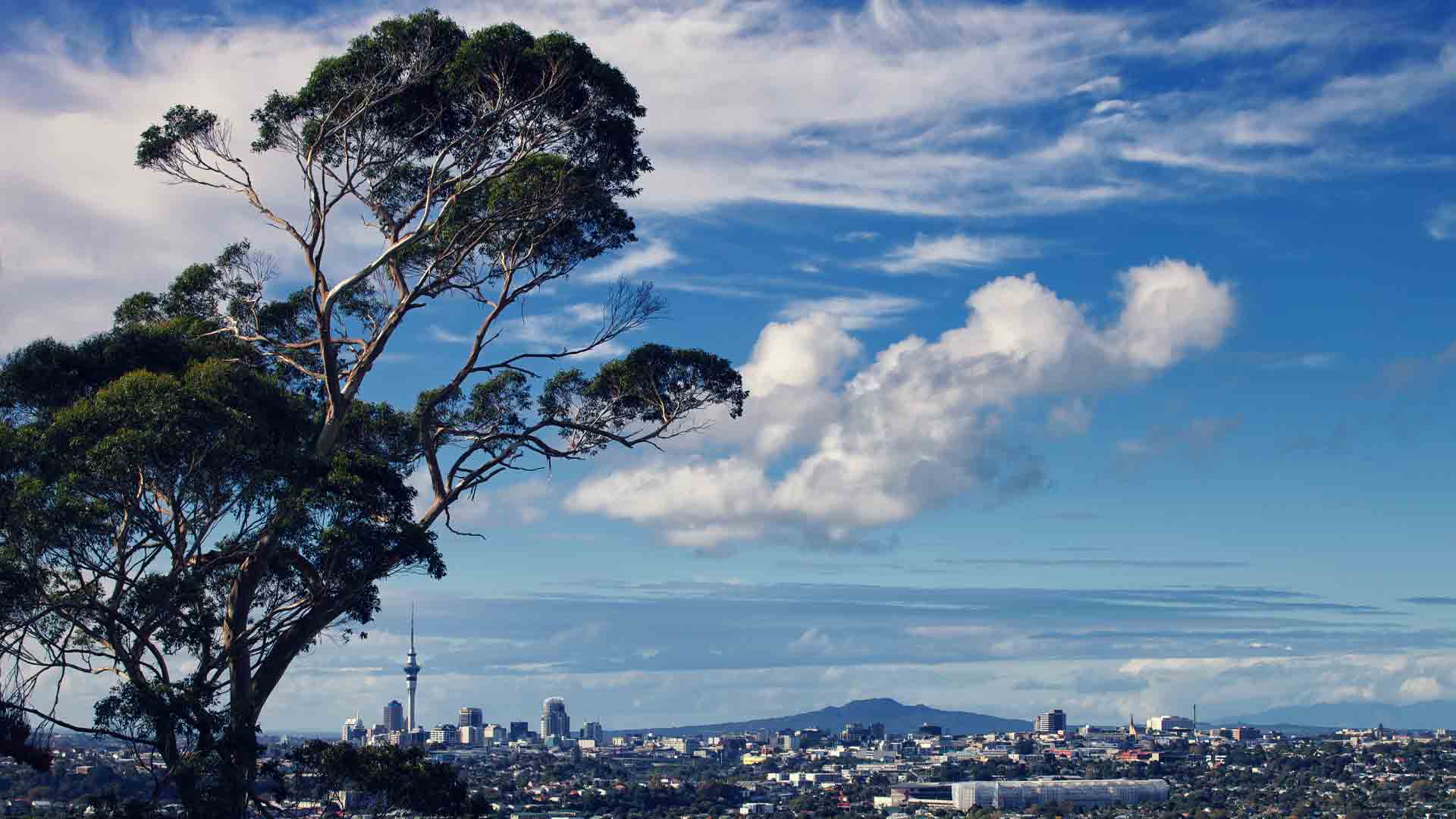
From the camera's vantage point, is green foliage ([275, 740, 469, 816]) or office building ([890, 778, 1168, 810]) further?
office building ([890, 778, 1168, 810])

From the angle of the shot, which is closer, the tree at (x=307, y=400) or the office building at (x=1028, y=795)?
the tree at (x=307, y=400)

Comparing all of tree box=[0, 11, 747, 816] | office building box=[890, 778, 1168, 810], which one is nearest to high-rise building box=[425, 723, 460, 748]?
office building box=[890, 778, 1168, 810]

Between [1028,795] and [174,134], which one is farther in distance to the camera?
[1028,795]

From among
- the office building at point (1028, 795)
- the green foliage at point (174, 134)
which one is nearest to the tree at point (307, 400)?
the green foliage at point (174, 134)

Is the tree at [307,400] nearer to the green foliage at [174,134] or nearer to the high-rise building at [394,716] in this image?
the green foliage at [174,134]

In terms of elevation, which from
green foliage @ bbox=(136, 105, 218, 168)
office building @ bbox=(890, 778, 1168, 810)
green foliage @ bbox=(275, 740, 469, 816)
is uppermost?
green foliage @ bbox=(136, 105, 218, 168)

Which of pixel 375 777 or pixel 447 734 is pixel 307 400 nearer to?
pixel 375 777

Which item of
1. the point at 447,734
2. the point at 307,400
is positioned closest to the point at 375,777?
the point at 307,400

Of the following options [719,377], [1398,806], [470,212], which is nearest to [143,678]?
[470,212]

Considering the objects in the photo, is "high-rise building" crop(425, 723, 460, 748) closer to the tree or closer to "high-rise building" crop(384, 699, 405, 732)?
"high-rise building" crop(384, 699, 405, 732)
